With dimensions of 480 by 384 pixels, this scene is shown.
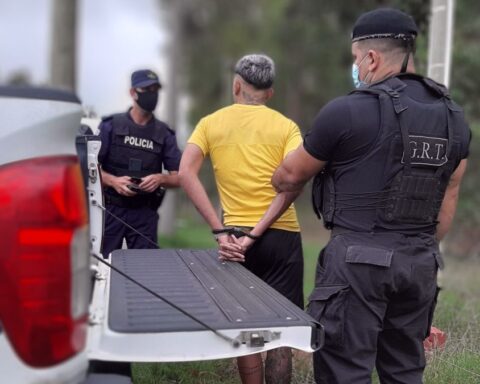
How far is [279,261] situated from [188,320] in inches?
55.3

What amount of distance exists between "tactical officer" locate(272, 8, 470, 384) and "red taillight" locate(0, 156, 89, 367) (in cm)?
118

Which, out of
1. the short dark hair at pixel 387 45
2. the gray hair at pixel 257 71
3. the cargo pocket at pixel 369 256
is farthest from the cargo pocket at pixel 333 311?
the gray hair at pixel 257 71

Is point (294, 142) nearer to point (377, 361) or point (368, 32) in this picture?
point (368, 32)

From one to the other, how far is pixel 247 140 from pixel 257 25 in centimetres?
2685

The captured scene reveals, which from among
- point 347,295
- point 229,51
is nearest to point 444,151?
point 347,295

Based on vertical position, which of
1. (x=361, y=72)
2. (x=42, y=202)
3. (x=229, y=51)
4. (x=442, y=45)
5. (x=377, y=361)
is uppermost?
(x=229, y=51)

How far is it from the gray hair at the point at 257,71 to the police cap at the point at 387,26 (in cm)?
89

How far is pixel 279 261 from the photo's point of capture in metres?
3.59

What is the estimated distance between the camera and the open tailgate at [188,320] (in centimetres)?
212

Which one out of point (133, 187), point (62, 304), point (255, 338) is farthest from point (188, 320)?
point (133, 187)

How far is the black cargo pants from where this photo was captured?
8.43ft

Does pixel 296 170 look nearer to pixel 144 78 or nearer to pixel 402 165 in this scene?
pixel 402 165

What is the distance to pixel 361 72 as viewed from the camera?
2.82 meters

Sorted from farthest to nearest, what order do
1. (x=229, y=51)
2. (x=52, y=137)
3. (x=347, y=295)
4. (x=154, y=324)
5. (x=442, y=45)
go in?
(x=229, y=51) → (x=442, y=45) → (x=347, y=295) → (x=154, y=324) → (x=52, y=137)
